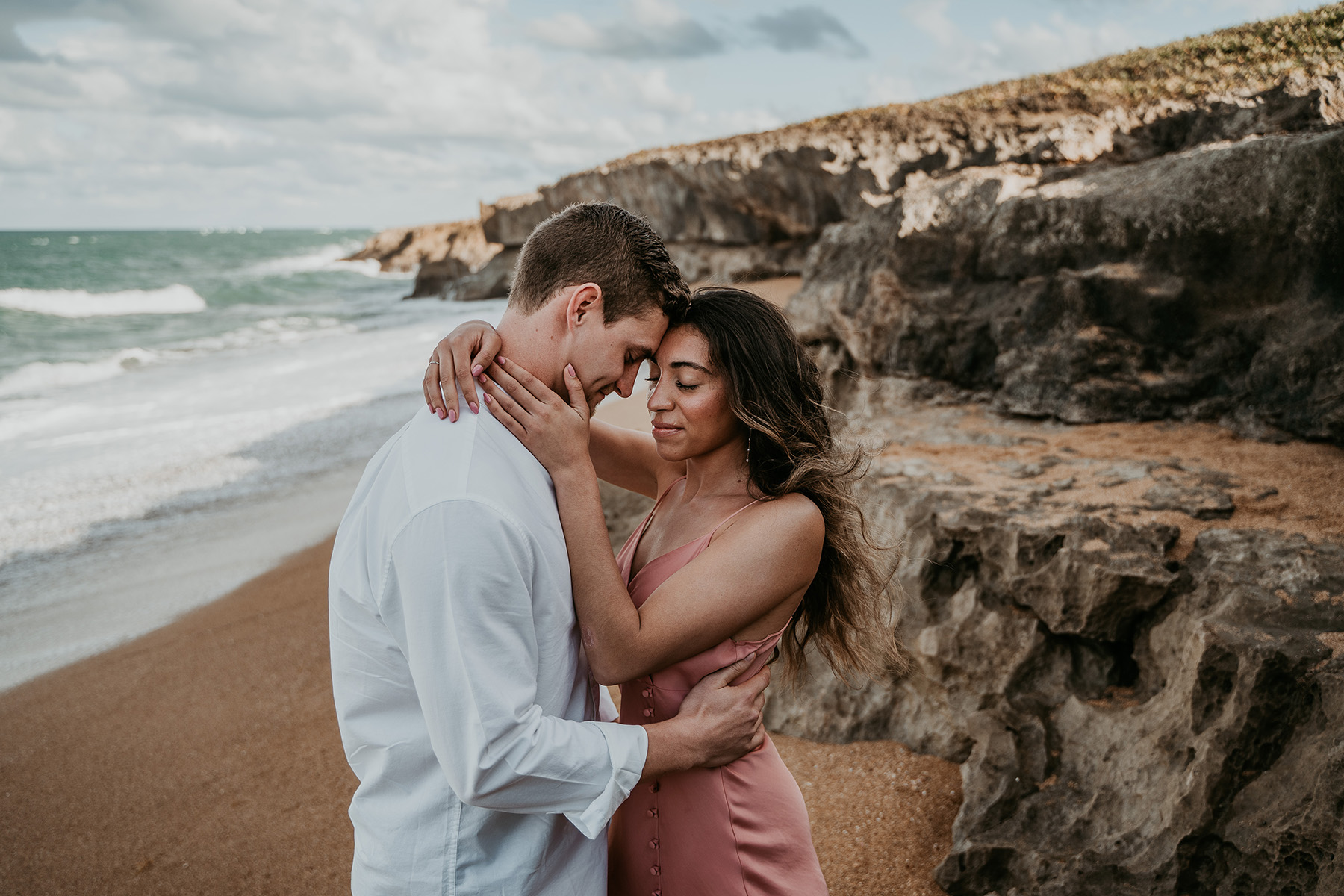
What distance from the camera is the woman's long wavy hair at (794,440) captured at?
238 cm

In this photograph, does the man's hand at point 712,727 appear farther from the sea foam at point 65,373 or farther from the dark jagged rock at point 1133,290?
the sea foam at point 65,373

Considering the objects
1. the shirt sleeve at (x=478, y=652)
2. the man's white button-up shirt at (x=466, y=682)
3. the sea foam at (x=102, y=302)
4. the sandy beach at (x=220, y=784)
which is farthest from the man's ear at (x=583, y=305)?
the sea foam at (x=102, y=302)

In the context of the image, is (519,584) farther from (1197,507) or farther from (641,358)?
(1197,507)

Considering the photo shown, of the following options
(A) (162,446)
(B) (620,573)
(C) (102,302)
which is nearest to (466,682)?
(B) (620,573)

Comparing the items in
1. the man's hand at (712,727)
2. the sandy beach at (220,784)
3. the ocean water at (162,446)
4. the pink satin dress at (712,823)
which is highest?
the man's hand at (712,727)

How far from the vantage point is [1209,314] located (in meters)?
4.76

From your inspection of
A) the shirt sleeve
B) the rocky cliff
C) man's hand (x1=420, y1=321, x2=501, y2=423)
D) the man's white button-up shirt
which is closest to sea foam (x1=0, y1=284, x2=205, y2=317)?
the rocky cliff

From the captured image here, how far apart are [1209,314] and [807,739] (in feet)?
10.6

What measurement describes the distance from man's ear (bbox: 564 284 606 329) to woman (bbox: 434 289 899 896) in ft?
0.45

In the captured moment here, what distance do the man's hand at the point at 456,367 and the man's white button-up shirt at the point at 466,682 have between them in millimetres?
42

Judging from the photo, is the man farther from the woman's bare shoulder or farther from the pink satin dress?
the woman's bare shoulder

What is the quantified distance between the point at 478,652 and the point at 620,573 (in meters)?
0.49

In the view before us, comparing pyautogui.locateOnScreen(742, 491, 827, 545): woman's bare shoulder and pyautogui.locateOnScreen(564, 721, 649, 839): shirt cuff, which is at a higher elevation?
pyautogui.locateOnScreen(742, 491, 827, 545): woman's bare shoulder

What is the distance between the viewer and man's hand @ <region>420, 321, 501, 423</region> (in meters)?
1.90
